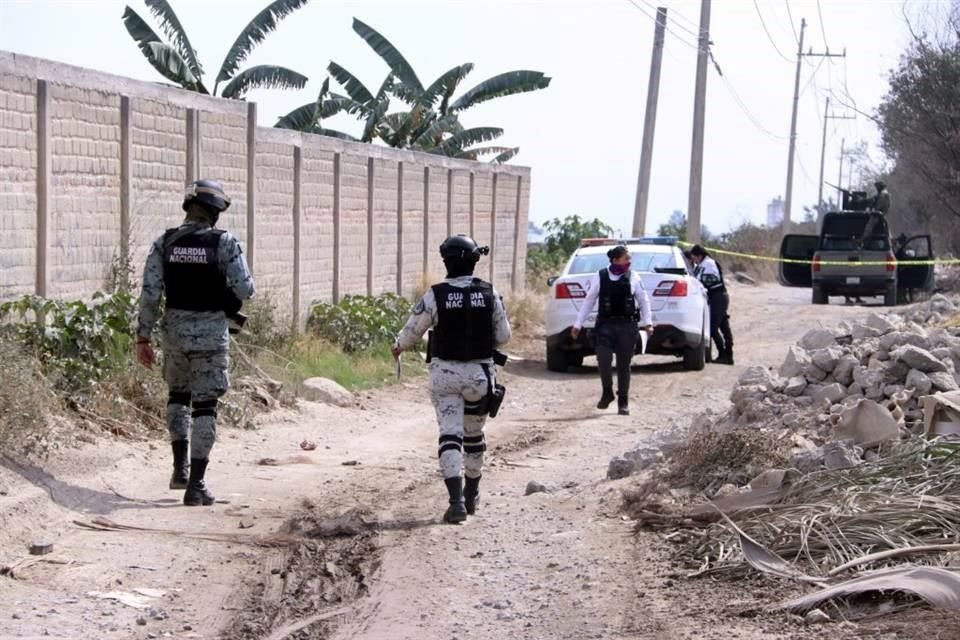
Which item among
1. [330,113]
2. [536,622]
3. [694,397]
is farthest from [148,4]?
[536,622]

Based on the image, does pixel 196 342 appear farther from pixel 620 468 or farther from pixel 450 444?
pixel 620 468

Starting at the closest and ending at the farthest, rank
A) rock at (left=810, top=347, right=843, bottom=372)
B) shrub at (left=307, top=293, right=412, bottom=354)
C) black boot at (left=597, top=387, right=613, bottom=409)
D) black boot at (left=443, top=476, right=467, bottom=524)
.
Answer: black boot at (left=443, top=476, right=467, bottom=524), rock at (left=810, top=347, right=843, bottom=372), black boot at (left=597, top=387, right=613, bottom=409), shrub at (left=307, top=293, right=412, bottom=354)

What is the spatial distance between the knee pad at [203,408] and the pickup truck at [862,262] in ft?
78.4

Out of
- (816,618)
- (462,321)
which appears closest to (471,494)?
(462,321)

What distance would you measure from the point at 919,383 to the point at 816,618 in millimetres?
3983

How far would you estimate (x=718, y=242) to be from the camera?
57.4m

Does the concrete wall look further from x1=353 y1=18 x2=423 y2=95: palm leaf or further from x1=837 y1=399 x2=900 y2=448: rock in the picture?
x1=837 y1=399 x2=900 y2=448: rock

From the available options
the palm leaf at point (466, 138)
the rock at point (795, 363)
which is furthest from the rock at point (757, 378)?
the palm leaf at point (466, 138)

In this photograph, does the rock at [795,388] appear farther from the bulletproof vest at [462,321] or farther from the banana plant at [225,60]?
the banana plant at [225,60]

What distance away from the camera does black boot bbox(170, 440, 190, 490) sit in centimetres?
846

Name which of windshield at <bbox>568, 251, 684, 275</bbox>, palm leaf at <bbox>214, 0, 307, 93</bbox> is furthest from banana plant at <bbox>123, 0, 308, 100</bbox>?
windshield at <bbox>568, 251, 684, 275</bbox>

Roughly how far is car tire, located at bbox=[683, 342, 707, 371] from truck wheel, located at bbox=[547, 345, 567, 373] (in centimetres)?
147

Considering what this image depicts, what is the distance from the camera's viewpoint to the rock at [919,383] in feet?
30.0

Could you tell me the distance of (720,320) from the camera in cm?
1784
